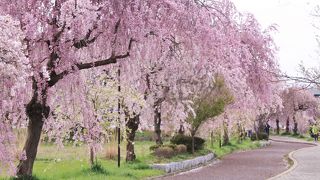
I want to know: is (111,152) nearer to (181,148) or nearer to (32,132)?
(181,148)

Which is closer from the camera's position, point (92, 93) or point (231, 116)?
point (92, 93)

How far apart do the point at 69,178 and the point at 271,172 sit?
950cm

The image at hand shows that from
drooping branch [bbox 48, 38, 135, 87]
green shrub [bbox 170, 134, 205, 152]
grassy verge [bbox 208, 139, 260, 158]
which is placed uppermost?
drooping branch [bbox 48, 38, 135, 87]

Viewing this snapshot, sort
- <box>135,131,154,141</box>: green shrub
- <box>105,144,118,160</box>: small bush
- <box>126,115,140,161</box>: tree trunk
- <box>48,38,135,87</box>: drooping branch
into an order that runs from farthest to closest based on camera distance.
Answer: <box>135,131,154,141</box>: green shrub, <box>105,144,118,160</box>: small bush, <box>126,115,140,161</box>: tree trunk, <box>48,38,135,87</box>: drooping branch

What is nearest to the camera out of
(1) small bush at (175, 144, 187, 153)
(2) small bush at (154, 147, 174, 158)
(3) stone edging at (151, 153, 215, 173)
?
(3) stone edging at (151, 153, 215, 173)

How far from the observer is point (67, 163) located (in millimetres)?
20625

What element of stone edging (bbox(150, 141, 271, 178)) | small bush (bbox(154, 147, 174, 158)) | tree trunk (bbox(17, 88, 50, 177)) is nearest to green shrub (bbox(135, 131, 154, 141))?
stone edging (bbox(150, 141, 271, 178))

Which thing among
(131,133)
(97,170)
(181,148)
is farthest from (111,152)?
(97,170)

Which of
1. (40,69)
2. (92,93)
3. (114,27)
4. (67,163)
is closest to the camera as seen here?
(40,69)

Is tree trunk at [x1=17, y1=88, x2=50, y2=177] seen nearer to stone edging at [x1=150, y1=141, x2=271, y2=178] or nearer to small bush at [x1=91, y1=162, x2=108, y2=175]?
small bush at [x1=91, y1=162, x2=108, y2=175]

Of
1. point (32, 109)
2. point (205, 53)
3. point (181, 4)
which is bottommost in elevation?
point (32, 109)

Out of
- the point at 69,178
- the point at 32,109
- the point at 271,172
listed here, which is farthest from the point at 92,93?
the point at 271,172

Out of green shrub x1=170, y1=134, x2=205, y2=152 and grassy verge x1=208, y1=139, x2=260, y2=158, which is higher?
green shrub x1=170, y1=134, x2=205, y2=152

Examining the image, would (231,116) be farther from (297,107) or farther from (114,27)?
(297,107)
